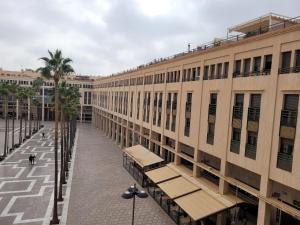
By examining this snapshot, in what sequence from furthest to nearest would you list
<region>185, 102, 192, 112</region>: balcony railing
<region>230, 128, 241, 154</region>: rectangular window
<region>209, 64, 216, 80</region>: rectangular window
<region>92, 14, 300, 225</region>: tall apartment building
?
<region>185, 102, 192, 112</region>: balcony railing
<region>209, 64, 216, 80</region>: rectangular window
<region>230, 128, 241, 154</region>: rectangular window
<region>92, 14, 300, 225</region>: tall apartment building

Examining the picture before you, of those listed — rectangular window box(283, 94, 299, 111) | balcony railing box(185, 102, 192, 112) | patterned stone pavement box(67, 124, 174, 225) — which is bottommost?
patterned stone pavement box(67, 124, 174, 225)

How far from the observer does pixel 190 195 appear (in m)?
26.2

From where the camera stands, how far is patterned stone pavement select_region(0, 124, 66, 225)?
1073 inches

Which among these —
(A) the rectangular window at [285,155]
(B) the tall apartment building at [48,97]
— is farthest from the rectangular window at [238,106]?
(B) the tall apartment building at [48,97]

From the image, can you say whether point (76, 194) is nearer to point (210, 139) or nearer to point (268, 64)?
point (210, 139)

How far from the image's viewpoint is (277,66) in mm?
19406

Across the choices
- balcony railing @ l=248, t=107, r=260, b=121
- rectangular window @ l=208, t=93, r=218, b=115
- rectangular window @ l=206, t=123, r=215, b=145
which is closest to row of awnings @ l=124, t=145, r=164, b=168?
rectangular window @ l=206, t=123, r=215, b=145

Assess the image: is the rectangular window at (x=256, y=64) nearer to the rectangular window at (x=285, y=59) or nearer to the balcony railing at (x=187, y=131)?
the rectangular window at (x=285, y=59)

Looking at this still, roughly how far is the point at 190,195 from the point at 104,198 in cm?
1102

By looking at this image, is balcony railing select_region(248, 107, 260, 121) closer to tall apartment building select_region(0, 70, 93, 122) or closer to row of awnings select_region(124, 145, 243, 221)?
row of awnings select_region(124, 145, 243, 221)

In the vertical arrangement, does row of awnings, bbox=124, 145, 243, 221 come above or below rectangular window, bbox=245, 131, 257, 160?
below

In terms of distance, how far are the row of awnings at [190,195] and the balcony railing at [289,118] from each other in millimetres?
8185

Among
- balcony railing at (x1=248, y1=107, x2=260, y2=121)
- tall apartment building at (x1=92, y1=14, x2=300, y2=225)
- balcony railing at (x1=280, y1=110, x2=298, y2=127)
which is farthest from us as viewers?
balcony railing at (x1=248, y1=107, x2=260, y2=121)

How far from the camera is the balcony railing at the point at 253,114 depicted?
21188 millimetres
